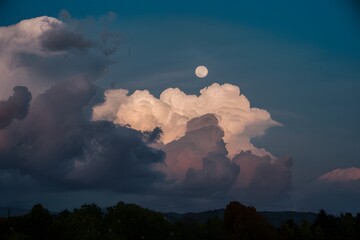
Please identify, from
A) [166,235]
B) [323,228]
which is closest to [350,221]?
[323,228]

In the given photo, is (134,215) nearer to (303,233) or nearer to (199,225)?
(199,225)

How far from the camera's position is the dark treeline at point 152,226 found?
11644 cm

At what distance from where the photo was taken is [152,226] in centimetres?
13988

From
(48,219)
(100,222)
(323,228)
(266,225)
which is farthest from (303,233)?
(48,219)

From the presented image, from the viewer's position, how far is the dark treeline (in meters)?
116

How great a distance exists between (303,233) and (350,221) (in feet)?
48.8

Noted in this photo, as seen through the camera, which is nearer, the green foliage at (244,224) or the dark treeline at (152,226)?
the dark treeline at (152,226)

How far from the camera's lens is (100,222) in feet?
476

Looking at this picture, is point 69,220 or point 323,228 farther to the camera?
point 323,228

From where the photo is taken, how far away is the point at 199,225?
154000 millimetres

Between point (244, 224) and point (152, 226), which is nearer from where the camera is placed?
point (244, 224)

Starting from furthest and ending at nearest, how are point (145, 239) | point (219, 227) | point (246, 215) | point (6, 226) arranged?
point (219, 227) → point (145, 239) → point (246, 215) → point (6, 226)

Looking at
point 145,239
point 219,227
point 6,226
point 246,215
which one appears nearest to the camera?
point 6,226

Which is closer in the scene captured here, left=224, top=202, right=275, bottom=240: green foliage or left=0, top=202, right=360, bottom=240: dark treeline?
left=0, top=202, right=360, bottom=240: dark treeline
